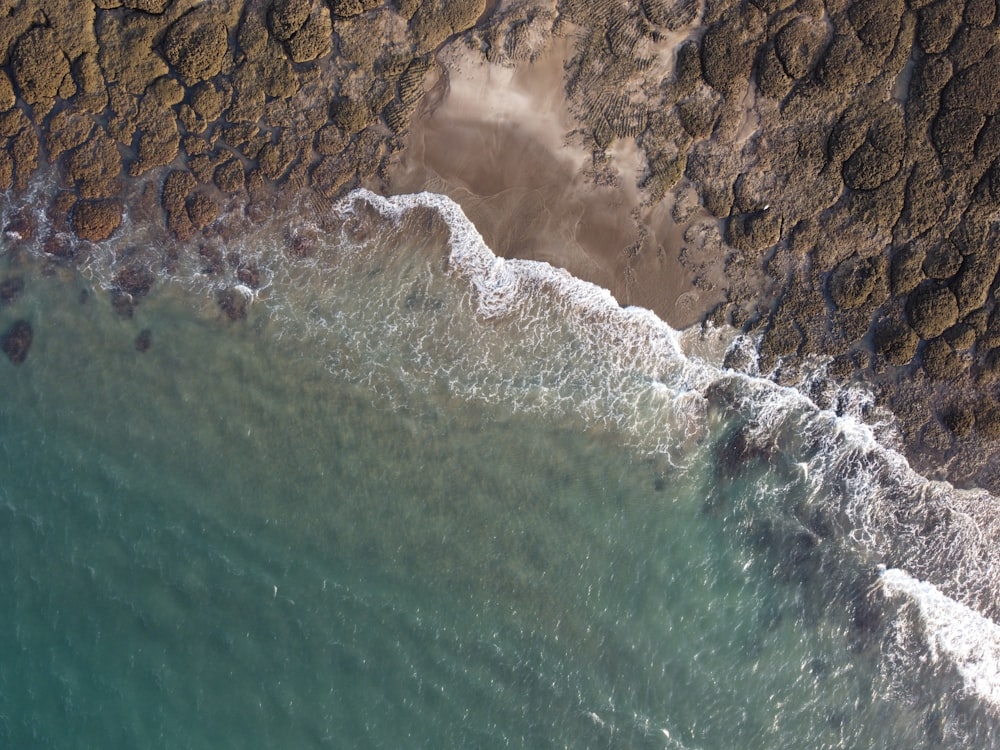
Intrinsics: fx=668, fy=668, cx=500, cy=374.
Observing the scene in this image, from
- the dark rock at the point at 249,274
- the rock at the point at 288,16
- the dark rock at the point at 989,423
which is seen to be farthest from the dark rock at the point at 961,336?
the rock at the point at 288,16

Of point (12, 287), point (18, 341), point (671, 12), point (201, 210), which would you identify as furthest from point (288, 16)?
point (18, 341)

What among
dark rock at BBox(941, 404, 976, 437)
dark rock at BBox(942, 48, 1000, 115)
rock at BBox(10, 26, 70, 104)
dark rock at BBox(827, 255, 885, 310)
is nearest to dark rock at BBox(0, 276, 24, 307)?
rock at BBox(10, 26, 70, 104)

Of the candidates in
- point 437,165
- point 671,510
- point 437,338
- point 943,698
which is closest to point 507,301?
point 437,338

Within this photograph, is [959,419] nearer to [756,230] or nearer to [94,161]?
[756,230]

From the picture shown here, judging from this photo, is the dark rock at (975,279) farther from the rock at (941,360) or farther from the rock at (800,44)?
the rock at (800,44)

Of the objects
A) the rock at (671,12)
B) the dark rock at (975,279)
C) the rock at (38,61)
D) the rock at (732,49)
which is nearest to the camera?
the dark rock at (975,279)

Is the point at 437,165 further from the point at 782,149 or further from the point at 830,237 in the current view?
the point at 830,237
